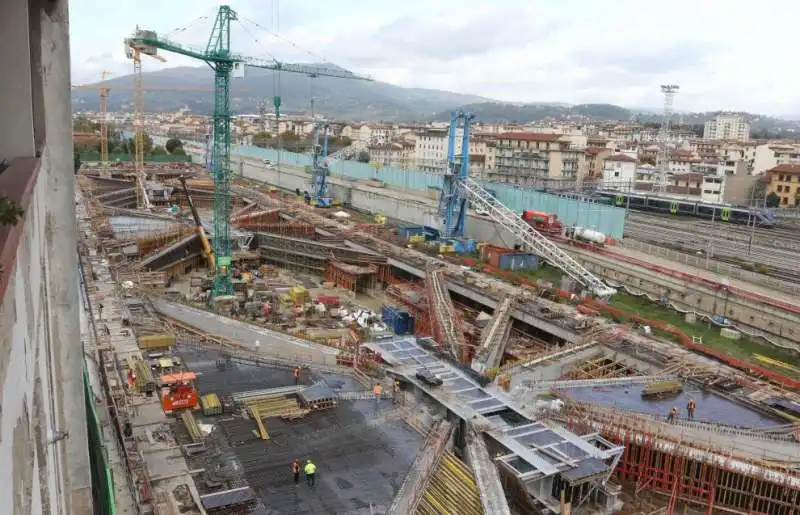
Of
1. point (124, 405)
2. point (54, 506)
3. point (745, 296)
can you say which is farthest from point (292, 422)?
point (745, 296)

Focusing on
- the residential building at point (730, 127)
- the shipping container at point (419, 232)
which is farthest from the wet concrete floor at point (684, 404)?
the residential building at point (730, 127)

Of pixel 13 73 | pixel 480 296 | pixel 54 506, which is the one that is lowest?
pixel 480 296

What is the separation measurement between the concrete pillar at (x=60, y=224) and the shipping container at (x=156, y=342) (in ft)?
36.7

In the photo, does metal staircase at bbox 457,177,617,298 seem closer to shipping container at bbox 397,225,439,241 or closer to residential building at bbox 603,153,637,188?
shipping container at bbox 397,225,439,241

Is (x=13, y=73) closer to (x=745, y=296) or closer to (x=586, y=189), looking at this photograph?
(x=745, y=296)

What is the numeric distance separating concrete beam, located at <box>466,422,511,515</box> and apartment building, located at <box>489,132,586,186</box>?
2596 inches

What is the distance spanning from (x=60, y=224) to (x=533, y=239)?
33066mm

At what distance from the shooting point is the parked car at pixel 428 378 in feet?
61.1

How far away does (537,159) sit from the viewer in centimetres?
8062

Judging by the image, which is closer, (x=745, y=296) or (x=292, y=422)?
(x=292, y=422)

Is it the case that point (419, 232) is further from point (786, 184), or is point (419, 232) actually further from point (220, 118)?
point (786, 184)

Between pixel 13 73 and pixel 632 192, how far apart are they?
249 ft

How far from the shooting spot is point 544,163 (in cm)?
8012

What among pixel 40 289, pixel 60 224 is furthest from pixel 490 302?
pixel 40 289
